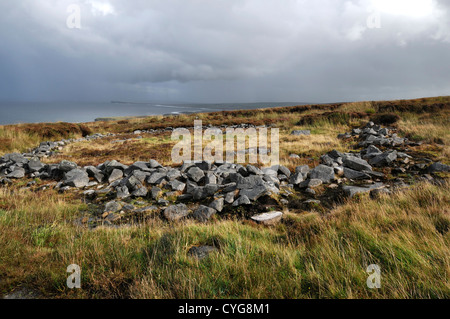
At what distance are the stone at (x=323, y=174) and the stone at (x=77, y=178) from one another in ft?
25.5

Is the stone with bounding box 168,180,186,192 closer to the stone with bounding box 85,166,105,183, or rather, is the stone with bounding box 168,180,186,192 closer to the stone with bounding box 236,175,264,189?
the stone with bounding box 236,175,264,189

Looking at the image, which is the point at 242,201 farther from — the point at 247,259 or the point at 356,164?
the point at 356,164

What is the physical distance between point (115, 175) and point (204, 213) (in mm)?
4635

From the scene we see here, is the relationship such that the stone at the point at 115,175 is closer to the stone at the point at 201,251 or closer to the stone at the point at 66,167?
the stone at the point at 66,167

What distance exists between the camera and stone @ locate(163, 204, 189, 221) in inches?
192

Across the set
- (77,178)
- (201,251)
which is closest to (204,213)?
(201,251)

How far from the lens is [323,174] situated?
23.6ft

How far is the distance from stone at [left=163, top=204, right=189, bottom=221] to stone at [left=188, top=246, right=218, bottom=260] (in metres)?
1.70

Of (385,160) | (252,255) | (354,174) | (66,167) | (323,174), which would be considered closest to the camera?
(252,255)

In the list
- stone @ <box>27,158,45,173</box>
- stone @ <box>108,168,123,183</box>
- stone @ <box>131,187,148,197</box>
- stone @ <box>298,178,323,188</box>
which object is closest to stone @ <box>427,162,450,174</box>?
stone @ <box>298,178,323,188</box>

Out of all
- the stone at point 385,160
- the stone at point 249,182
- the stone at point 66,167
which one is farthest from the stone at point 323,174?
the stone at point 66,167

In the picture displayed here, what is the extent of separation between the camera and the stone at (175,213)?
16.0 ft
